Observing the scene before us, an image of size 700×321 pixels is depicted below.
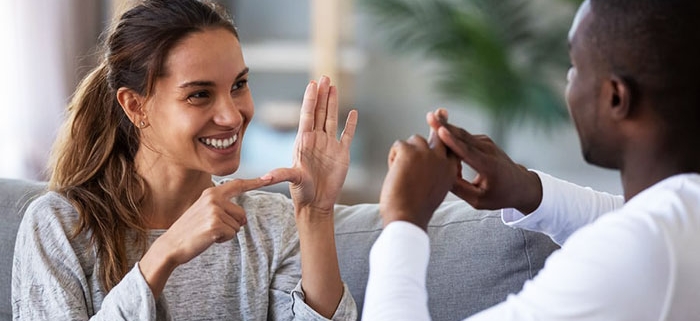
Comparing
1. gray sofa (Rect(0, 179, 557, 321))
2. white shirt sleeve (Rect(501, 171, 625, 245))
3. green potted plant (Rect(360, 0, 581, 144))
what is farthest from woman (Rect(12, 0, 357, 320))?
green potted plant (Rect(360, 0, 581, 144))

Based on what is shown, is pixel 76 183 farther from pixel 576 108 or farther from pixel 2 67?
pixel 2 67

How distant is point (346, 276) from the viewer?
1.93m

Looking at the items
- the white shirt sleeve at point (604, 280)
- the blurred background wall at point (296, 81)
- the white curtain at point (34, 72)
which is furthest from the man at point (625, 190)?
the white curtain at point (34, 72)

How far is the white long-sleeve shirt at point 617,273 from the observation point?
3.30 feet

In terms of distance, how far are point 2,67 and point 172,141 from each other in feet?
8.66

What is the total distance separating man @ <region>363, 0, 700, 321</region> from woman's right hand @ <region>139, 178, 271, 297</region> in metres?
0.41

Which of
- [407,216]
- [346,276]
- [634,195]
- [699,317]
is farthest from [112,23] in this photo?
[699,317]

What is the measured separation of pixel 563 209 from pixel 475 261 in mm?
380

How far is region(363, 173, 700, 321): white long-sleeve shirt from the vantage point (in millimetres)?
1007

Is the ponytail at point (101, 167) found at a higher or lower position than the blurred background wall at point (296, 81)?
higher

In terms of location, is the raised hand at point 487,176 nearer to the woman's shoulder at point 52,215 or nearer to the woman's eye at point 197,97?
the woman's eye at point 197,97

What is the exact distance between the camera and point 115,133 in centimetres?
188

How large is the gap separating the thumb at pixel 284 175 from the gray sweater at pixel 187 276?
0.75ft

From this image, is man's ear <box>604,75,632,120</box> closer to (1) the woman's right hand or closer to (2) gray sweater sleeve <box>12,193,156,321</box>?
(1) the woman's right hand
